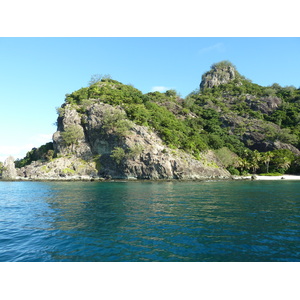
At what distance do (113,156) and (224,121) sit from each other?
86.4 m

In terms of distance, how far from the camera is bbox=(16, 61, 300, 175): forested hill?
3784 inches

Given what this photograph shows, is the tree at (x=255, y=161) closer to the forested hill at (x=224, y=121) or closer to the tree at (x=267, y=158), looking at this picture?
the forested hill at (x=224, y=121)

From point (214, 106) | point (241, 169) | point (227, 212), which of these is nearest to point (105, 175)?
point (241, 169)

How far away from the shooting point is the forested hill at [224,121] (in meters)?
96.1

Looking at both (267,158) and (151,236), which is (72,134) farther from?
(151,236)

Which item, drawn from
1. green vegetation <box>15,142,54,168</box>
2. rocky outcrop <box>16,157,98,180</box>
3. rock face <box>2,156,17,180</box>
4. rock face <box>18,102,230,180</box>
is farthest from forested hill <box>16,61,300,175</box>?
rock face <box>2,156,17,180</box>

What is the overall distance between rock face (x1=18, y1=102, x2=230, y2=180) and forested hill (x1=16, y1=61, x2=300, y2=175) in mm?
3546

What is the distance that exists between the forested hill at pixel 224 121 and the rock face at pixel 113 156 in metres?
3.55

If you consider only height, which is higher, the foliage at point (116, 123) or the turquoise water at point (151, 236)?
the foliage at point (116, 123)

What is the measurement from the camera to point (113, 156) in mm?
84000

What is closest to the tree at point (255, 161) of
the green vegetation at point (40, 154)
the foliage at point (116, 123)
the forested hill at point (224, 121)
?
the forested hill at point (224, 121)

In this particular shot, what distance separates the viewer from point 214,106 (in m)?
158
